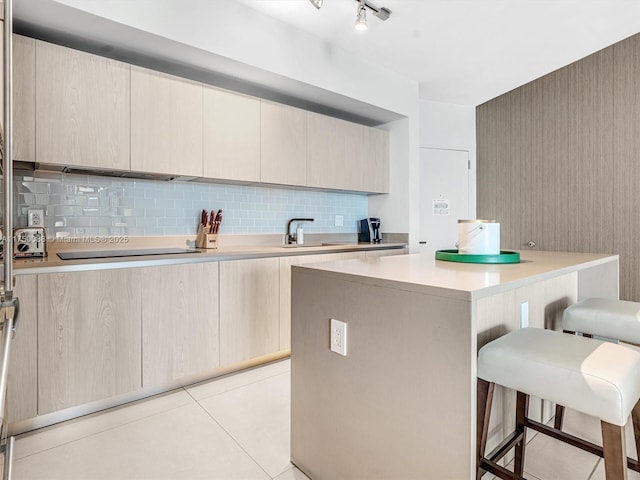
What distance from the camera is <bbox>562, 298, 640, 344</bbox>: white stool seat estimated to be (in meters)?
1.69

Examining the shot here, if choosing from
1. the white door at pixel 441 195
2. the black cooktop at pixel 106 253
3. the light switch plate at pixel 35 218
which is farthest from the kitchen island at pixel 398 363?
the white door at pixel 441 195

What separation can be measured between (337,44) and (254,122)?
3.48ft

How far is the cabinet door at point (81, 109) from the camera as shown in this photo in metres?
2.00

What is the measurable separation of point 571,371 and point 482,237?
2.36 feet

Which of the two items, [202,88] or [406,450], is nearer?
[406,450]

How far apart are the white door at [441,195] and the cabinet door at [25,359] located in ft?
12.3

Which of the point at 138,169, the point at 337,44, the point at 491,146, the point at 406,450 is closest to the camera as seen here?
the point at 406,450

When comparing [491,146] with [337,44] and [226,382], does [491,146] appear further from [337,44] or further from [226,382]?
[226,382]

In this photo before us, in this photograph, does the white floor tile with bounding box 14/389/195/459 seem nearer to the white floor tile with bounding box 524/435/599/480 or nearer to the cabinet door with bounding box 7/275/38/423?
the cabinet door with bounding box 7/275/38/423

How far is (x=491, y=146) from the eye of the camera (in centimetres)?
480

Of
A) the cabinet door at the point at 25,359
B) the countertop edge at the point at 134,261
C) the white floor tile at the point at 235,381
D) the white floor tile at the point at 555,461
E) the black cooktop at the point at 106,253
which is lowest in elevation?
the white floor tile at the point at 555,461

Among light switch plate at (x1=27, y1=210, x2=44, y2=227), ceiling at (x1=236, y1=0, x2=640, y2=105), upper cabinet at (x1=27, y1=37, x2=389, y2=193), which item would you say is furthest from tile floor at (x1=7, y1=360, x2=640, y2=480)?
ceiling at (x1=236, y1=0, x2=640, y2=105)

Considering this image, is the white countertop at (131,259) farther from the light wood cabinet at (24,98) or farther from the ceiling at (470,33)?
the ceiling at (470,33)

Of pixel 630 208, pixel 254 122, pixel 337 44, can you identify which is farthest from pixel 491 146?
pixel 254 122
